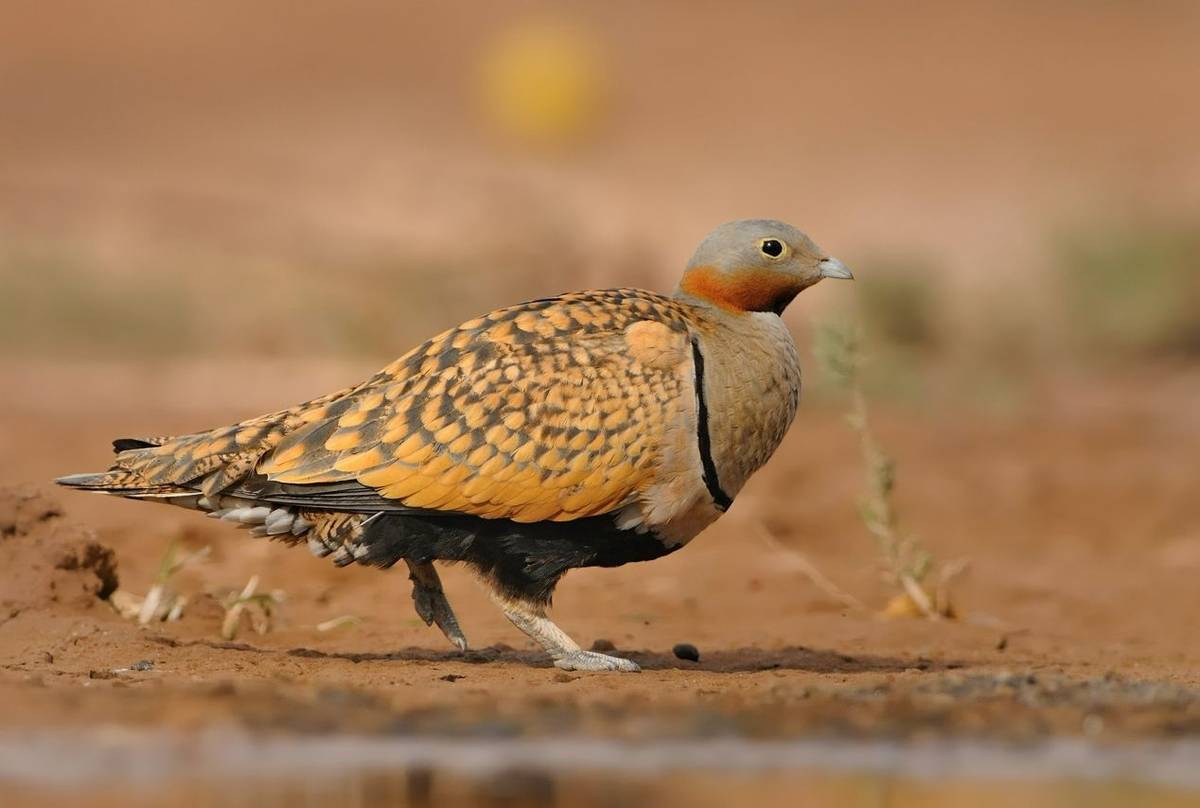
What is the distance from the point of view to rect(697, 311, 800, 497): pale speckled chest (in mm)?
7395

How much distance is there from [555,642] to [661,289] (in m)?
11.3

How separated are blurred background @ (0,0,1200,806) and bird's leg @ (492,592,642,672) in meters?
0.19

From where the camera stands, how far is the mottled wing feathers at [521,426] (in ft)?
23.7

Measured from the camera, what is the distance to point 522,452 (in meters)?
7.22

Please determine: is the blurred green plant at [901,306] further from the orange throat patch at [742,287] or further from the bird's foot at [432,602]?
the bird's foot at [432,602]

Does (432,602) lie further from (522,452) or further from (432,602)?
(522,452)

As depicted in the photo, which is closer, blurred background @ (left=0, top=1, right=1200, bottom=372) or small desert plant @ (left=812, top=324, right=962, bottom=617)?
small desert plant @ (left=812, top=324, right=962, bottom=617)

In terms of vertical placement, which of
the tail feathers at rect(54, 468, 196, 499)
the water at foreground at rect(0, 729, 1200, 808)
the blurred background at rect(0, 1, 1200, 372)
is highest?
the blurred background at rect(0, 1, 1200, 372)

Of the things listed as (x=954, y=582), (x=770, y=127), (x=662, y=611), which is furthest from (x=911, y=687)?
(x=770, y=127)

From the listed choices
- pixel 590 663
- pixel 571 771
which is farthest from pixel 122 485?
pixel 571 771

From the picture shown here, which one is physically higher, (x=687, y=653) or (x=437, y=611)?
(x=437, y=611)

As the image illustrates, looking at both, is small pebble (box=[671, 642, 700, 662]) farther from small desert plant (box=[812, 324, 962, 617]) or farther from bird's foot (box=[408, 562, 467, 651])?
small desert plant (box=[812, 324, 962, 617])

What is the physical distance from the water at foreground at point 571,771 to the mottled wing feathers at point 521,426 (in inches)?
58.4

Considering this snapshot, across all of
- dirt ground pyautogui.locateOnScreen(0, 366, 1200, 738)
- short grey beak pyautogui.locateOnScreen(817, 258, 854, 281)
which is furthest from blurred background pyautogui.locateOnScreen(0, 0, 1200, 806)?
short grey beak pyautogui.locateOnScreen(817, 258, 854, 281)
